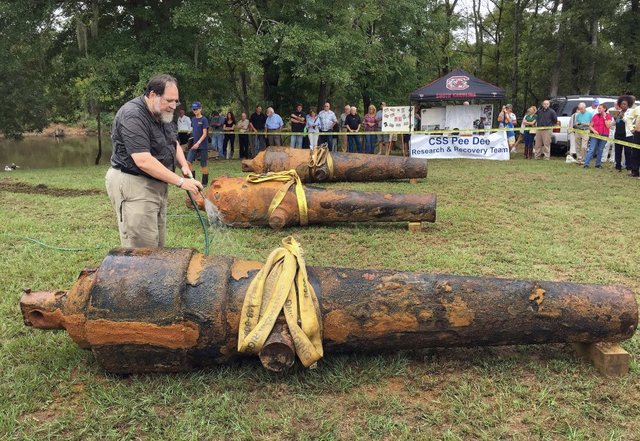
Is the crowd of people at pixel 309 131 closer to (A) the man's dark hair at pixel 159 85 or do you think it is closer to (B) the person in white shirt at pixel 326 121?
(B) the person in white shirt at pixel 326 121

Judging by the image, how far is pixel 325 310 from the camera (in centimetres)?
305

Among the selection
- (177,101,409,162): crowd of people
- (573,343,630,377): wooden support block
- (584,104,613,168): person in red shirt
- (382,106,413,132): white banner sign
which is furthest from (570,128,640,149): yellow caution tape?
(573,343,630,377): wooden support block

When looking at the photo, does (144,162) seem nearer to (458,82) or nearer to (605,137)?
(605,137)

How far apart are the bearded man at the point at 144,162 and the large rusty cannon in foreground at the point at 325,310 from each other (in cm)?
81

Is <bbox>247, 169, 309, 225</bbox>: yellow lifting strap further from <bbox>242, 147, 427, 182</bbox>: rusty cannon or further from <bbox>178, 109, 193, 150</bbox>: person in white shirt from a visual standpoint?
<bbox>178, 109, 193, 150</bbox>: person in white shirt

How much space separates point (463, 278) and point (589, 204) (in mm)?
6159

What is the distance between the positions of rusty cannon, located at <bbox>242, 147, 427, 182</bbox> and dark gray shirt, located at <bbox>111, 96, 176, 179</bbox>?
5866 mm

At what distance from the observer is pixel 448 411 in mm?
2807

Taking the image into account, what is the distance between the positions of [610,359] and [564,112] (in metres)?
15.6

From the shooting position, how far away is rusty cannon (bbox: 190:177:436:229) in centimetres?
661

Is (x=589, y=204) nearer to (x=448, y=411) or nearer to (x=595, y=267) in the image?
(x=595, y=267)

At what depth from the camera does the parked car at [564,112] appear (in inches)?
621

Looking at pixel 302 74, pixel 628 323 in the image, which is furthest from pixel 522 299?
pixel 302 74

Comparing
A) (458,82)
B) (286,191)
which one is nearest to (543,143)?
(458,82)
